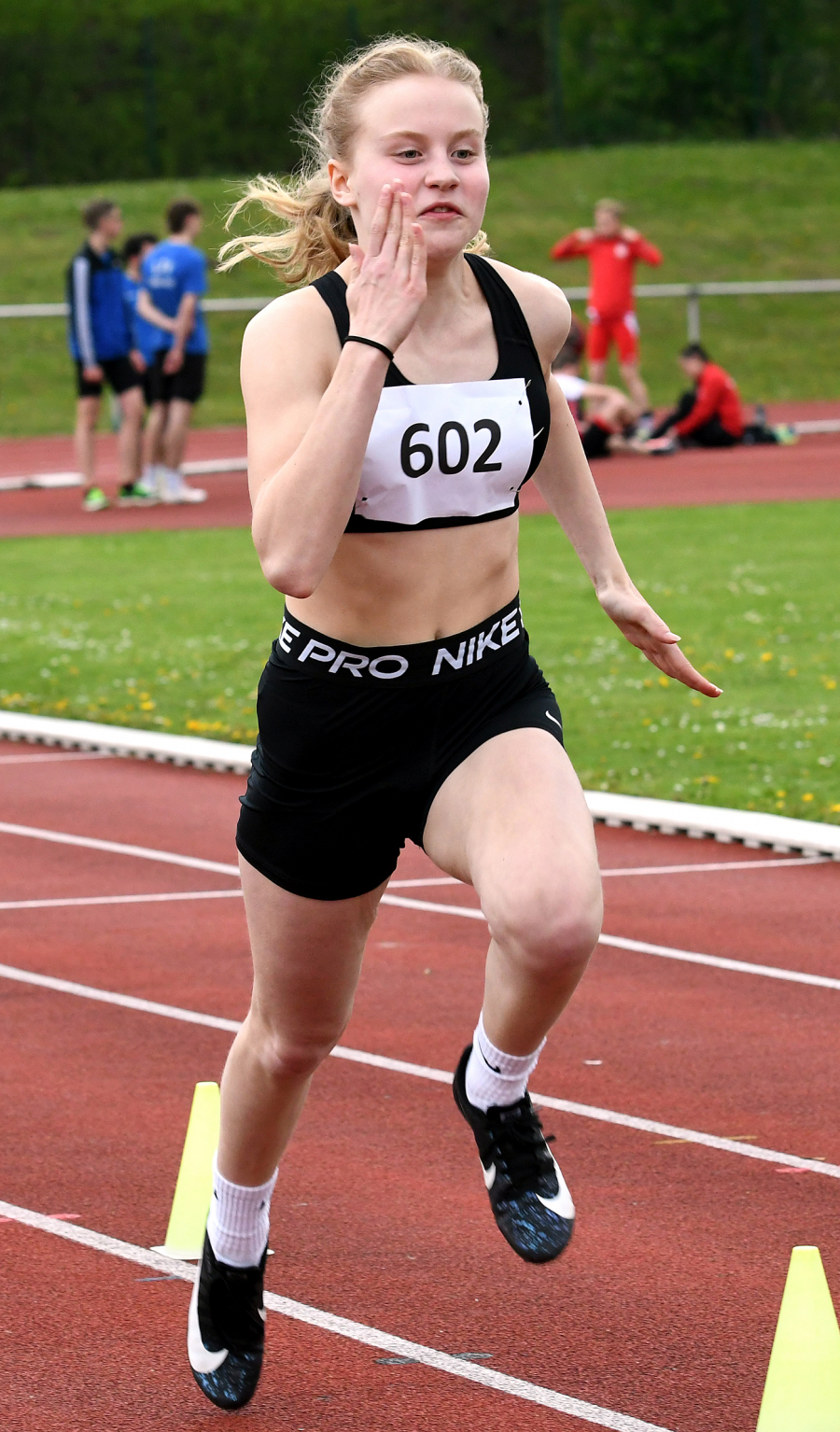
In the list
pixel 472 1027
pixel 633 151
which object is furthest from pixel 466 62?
pixel 633 151

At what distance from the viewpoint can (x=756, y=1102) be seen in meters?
5.27

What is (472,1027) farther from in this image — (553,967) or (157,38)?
(157,38)

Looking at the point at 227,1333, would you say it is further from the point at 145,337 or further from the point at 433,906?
the point at 145,337

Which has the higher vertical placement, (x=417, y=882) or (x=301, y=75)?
(x=417, y=882)

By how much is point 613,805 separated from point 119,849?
6.43 feet

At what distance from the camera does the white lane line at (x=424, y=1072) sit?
4.89 metres

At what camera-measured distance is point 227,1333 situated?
366cm

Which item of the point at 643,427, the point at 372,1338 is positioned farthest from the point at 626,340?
the point at 372,1338

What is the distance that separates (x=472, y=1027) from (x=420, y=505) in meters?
2.77

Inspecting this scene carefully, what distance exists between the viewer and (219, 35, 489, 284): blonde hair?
135 inches

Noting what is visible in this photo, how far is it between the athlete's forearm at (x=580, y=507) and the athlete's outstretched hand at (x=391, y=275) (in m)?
0.72

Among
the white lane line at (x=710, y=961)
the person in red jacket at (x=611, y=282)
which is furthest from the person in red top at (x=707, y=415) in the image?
the white lane line at (x=710, y=961)

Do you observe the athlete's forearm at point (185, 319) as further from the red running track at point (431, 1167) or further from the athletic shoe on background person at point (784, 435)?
the red running track at point (431, 1167)

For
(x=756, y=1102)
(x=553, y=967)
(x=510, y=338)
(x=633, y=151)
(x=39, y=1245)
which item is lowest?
(x=633, y=151)
